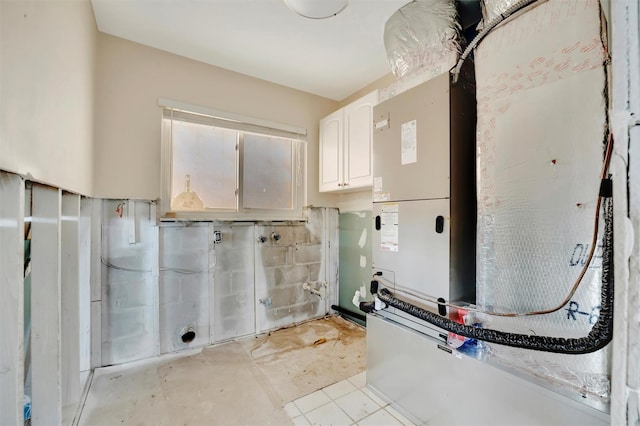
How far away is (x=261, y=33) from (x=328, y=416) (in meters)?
2.67

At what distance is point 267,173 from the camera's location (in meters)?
2.86

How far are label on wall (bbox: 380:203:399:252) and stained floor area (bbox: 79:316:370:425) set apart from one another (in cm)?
105

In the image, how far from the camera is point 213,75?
101 inches

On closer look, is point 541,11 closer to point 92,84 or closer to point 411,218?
point 411,218

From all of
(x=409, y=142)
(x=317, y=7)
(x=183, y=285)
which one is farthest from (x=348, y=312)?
(x=317, y=7)

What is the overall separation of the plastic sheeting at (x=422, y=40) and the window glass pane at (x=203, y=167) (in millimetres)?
1651

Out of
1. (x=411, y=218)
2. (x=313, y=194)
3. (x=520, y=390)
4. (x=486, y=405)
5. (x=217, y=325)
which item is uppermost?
(x=313, y=194)

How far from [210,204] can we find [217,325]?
1.11m

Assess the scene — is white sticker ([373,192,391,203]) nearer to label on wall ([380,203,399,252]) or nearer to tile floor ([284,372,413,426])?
label on wall ([380,203,399,252])

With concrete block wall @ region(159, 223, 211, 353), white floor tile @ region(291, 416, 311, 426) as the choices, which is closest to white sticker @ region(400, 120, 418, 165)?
white floor tile @ region(291, 416, 311, 426)

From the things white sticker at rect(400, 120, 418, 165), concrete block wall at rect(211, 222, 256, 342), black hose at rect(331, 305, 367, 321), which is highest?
white sticker at rect(400, 120, 418, 165)

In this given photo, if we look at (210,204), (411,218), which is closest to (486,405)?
(411,218)

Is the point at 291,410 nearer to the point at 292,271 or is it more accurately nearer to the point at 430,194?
the point at 292,271

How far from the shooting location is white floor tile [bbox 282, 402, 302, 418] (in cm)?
166
